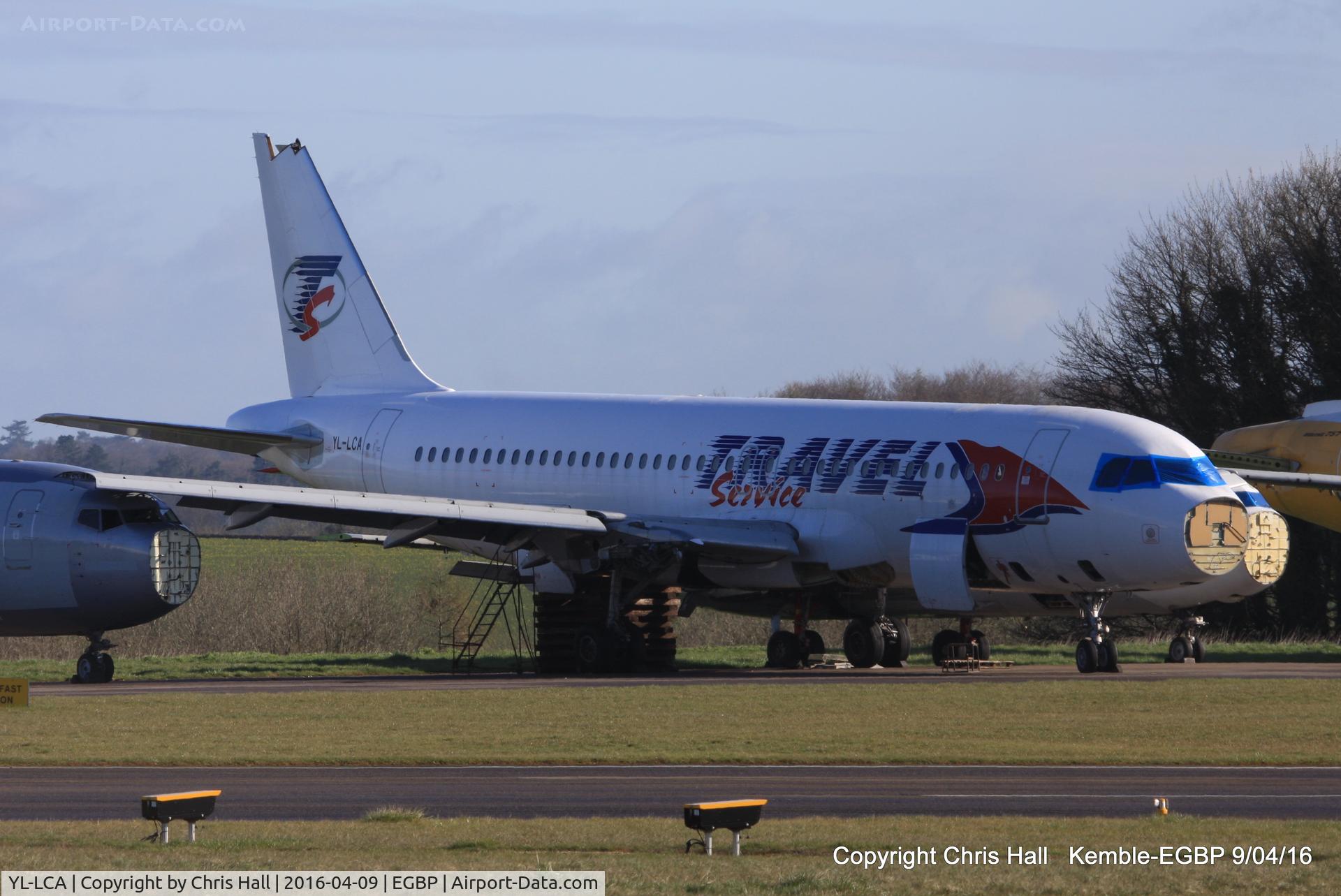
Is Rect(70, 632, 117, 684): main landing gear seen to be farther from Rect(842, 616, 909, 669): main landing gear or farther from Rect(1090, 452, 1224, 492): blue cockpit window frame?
Rect(1090, 452, 1224, 492): blue cockpit window frame

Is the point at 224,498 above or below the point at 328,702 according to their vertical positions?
above

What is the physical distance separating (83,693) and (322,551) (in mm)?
61126

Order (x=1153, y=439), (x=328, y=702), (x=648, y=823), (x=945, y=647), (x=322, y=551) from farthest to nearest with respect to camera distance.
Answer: (x=322, y=551) → (x=945, y=647) → (x=1153, y=439) → (x=328, y=702) → (x=648, y=823)

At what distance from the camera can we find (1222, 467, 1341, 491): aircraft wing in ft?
134

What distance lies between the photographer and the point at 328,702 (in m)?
28.0

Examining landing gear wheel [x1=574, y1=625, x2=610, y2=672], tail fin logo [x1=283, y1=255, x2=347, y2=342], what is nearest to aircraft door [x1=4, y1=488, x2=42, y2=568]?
landing gear wheel [x1=574, y1=625, x2=610, y2=672]

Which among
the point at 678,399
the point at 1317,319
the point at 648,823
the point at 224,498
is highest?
the point at 1317,319

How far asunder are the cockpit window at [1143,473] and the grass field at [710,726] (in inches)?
136

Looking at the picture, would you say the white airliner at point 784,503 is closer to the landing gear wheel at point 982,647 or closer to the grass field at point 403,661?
the landing gear wheel at point 982,647

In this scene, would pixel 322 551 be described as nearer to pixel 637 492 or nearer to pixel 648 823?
pixel 637 492

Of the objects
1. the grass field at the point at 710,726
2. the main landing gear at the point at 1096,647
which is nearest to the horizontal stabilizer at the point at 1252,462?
the main landing gear at the point at 1096,647

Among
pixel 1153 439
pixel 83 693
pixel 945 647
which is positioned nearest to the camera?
pixel 83 693

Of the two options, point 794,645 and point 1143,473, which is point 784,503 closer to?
point 794,645

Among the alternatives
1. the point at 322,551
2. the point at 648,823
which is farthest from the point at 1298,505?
the point at 322,551
